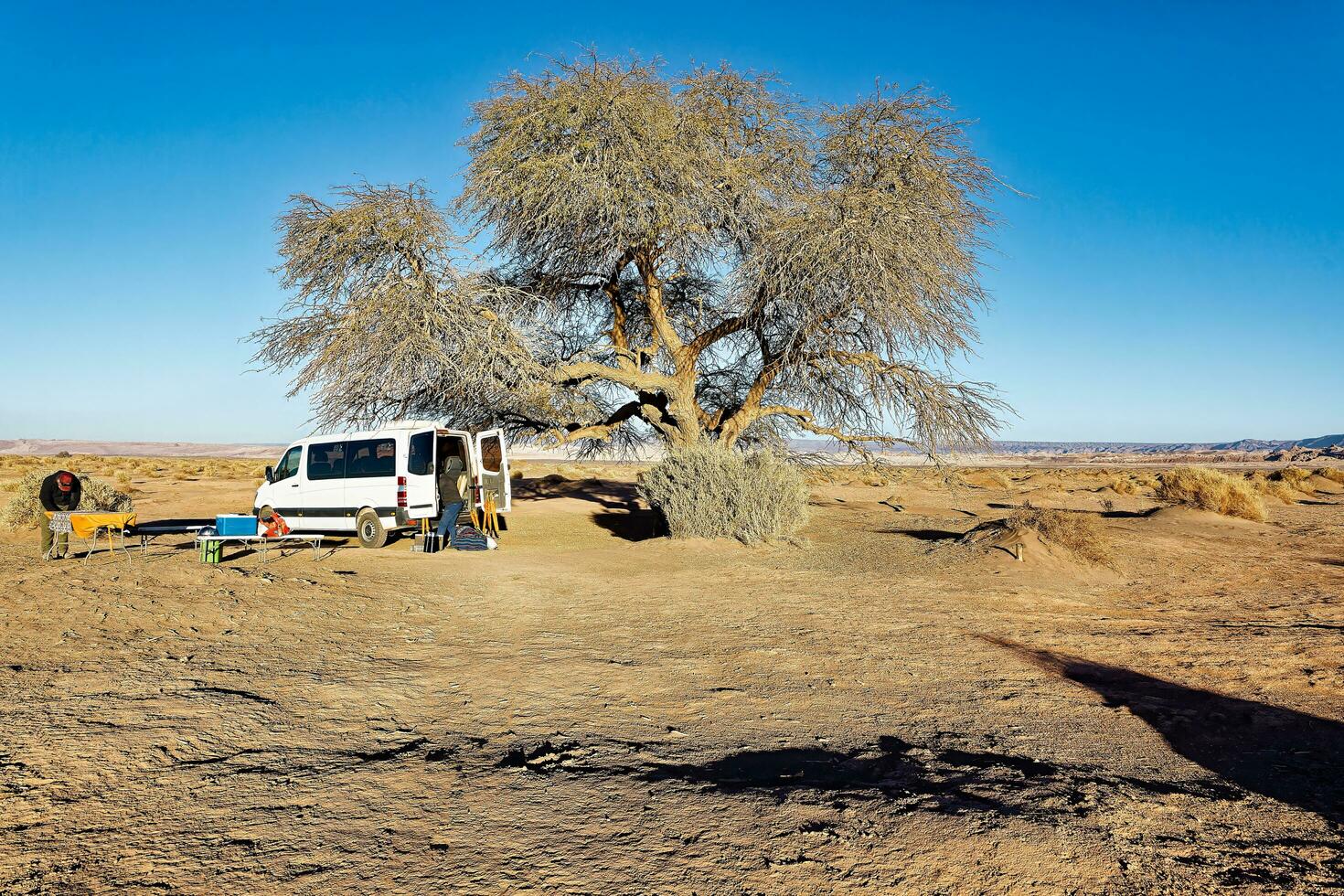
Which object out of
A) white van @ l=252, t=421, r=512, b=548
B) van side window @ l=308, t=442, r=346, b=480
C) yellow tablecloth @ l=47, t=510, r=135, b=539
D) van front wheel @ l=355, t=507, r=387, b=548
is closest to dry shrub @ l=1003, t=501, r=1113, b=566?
white van @ l=252, t=421, r=512, b=548

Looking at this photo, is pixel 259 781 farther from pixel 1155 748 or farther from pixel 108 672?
pixel 1155 748

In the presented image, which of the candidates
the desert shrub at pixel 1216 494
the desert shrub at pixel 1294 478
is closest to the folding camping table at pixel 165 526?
the desert shrub at pixel 1216 494

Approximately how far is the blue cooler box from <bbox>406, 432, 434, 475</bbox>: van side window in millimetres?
2760

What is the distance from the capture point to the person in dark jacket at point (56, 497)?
37.4 feet

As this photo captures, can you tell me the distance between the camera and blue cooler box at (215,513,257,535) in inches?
459

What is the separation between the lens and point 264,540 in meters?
12.5

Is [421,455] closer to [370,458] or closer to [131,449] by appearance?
[370,458]

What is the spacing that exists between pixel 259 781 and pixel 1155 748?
5201 mm

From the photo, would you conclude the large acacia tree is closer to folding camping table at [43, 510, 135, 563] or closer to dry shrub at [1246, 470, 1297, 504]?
folding camping table at [43, 510, 135, 563]

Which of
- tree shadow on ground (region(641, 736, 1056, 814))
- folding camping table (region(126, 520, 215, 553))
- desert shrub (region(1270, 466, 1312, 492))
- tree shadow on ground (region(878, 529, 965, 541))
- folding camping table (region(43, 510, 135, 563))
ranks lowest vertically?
folding camping table (region(126, 520, 215, 553))

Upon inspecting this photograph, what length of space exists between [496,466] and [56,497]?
22.6 ft

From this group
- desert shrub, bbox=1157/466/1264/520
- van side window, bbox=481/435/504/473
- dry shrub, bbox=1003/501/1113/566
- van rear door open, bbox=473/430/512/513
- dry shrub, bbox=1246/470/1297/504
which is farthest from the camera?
dry shrub, bbox=1246/470/1297/504

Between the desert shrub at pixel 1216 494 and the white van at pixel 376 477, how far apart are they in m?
17.1

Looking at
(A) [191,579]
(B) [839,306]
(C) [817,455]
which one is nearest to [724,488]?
(B) [839,306]
